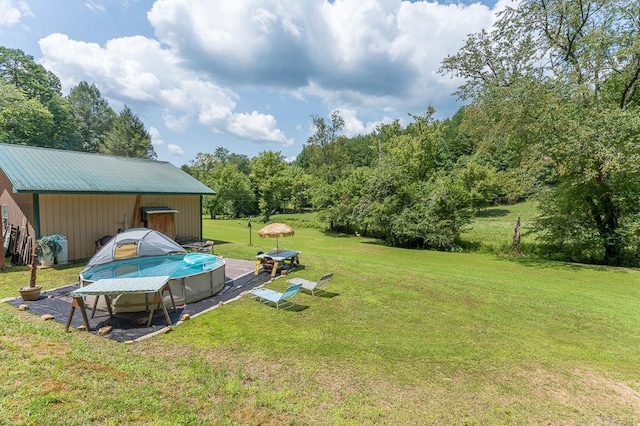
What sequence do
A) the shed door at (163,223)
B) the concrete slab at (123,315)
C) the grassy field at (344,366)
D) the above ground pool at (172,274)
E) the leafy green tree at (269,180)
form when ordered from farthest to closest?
1. the leafy green tree at (269,180)
2. the shed door at (163,223)
3. the above ground pool at (172,274)
4. the concrete slab at (123,315)
5. the grassy field at (344,366)

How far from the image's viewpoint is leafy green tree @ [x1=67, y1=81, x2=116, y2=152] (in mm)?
47438

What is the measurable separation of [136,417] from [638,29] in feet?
77.8

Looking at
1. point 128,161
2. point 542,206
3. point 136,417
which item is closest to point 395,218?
point 542,206

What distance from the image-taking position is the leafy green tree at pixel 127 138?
44281 millimetres

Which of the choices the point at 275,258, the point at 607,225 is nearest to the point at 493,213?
the point at 607,225

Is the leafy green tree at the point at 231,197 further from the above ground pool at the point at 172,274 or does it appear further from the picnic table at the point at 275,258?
the above ground pool at the point at 172,274

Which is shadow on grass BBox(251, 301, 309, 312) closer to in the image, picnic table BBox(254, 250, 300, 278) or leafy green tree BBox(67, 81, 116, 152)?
picnic table BBox(254, 250, 300, 278)

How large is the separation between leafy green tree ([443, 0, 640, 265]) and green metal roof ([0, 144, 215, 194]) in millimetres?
17589

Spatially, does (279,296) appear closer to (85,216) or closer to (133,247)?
(133,247)

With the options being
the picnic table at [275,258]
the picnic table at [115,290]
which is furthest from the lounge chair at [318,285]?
the picnic table at [115,290]

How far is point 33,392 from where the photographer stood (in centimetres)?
342

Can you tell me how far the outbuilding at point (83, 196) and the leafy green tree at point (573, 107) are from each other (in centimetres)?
1797

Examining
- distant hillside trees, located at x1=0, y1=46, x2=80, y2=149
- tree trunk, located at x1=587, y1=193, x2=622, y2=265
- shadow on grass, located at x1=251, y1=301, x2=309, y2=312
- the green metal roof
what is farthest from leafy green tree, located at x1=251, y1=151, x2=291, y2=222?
shadow on grass, located at x1=251, y1=301, x2=309, y2=312

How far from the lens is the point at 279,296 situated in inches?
303
